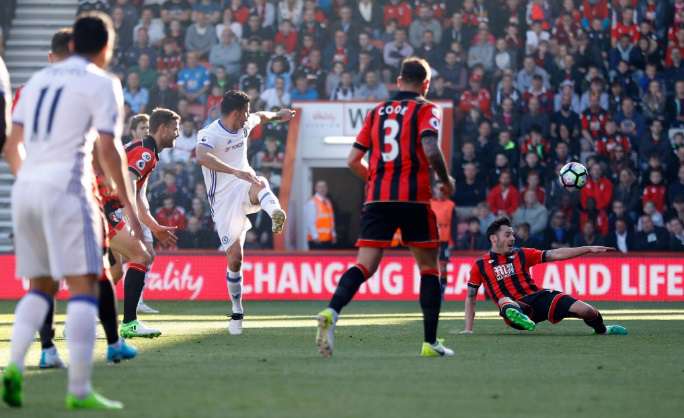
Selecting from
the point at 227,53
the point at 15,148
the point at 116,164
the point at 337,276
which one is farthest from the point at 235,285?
the point at 227,53

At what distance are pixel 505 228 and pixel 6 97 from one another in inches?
202

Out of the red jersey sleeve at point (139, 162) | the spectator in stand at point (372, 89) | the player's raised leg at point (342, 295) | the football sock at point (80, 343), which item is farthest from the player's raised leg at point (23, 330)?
the spectator in stand at point (372, 89)

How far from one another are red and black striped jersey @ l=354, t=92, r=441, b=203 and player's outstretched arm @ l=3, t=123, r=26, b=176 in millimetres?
2788

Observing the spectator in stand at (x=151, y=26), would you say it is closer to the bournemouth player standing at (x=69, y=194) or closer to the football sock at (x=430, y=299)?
the football sock at (x=430, y=299)

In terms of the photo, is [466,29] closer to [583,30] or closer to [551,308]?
[583,30]

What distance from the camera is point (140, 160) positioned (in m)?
11.0

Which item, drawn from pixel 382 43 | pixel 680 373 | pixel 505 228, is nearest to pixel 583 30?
pixel 382 43

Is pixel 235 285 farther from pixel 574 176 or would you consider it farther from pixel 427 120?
pixel 574 176

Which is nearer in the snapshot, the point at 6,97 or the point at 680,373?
the point at 680,373

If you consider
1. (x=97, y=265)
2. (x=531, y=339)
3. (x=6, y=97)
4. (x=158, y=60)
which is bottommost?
(x=531, y=339)

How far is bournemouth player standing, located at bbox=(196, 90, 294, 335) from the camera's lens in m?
11.9

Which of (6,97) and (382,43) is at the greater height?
(382,43)

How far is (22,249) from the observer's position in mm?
6434

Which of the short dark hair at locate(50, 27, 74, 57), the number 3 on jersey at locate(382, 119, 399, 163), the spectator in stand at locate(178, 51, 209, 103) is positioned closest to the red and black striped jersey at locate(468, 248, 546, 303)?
the number 3 on jersey at locate(382, 119, 399, 163)
